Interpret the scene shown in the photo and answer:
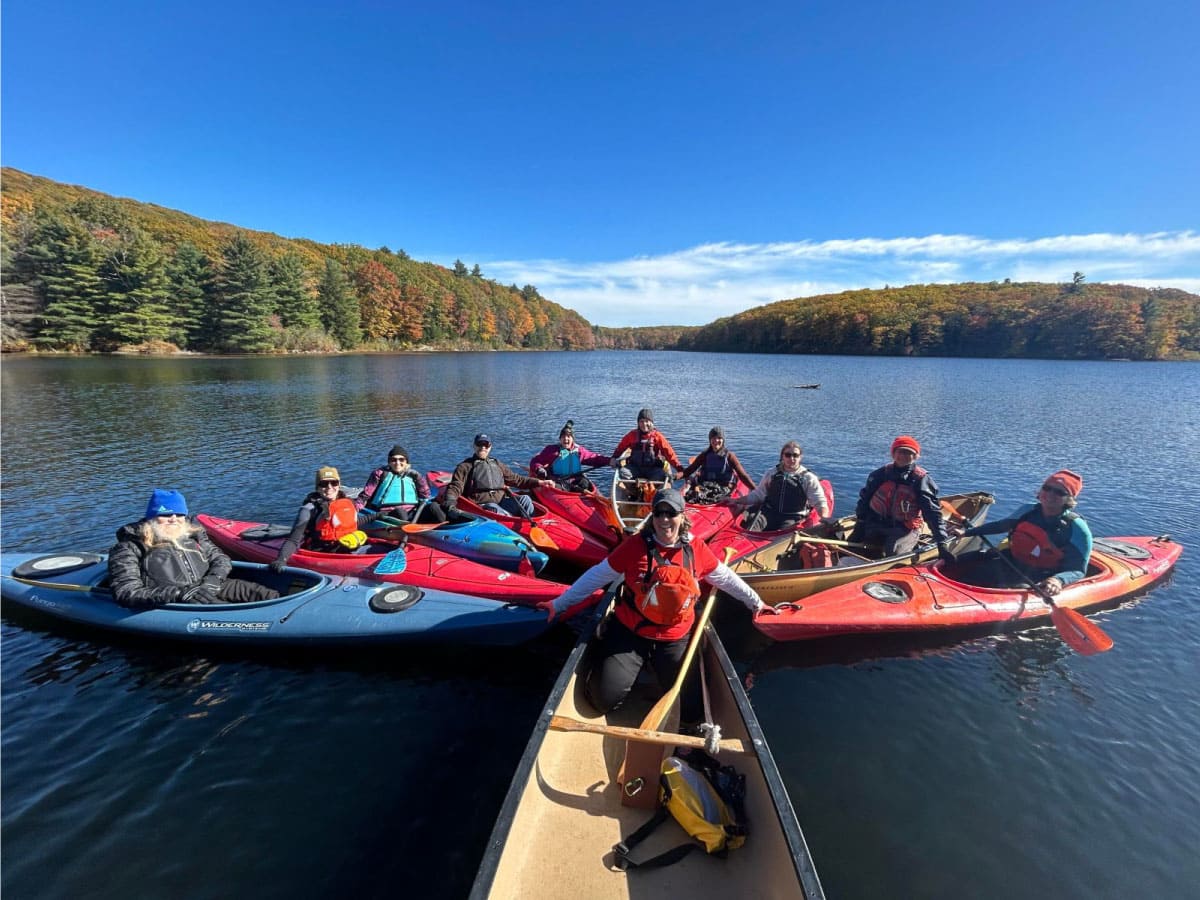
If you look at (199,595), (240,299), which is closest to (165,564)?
(199,595)

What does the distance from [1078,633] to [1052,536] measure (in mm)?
1290

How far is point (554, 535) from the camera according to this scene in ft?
29.2

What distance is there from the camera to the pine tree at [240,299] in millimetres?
55656

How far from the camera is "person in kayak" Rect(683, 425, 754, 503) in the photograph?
1075cm

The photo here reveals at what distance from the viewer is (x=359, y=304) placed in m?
74.4

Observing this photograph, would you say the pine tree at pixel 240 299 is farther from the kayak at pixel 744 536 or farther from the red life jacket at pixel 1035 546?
the red life jacket at pixel 1035 546

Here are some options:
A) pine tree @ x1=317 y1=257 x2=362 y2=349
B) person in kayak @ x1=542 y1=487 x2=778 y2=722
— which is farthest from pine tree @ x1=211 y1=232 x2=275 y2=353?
person in kayak @ x1=542 y1=487 x2=778 y2=722

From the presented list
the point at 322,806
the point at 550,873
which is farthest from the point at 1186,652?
the point at 322,806

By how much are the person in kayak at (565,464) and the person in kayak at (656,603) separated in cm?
722

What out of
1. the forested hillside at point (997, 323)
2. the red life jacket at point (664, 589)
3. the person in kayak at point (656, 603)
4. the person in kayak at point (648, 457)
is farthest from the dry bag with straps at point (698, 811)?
the forested hillside at point (997, 323)

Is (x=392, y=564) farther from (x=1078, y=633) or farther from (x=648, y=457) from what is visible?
(x=1078, y=633)

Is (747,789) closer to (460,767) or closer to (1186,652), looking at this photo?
(460,767)

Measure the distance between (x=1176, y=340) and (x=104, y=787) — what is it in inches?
4313

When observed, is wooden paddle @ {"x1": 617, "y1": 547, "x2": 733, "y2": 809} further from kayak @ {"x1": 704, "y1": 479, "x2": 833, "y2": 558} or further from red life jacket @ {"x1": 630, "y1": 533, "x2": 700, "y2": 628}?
kayak @ {"x1": 704, "y1": 479, "x2": 833, "y2": 558}
